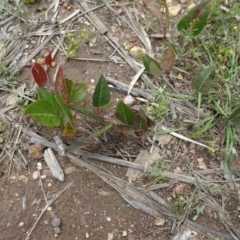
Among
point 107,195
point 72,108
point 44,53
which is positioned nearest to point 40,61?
point 44,53

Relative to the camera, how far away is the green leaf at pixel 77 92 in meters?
1.81

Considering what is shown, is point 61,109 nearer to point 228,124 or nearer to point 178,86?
point 178,86

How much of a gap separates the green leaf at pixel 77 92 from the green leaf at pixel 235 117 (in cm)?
67

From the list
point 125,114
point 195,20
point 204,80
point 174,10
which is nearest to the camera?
point 125,114

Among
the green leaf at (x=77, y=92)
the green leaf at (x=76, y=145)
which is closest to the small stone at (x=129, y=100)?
the green leaf at (x=77, y=92)

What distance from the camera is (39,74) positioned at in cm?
183

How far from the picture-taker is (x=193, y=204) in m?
1.76

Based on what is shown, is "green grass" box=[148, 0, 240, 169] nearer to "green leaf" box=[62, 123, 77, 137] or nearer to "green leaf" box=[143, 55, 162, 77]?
"green leaf" box=[143, 55, 162, 77]

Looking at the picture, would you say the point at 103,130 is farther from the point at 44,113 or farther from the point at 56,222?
the point at 56,222

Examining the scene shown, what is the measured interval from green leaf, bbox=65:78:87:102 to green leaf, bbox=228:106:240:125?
2.21 feet

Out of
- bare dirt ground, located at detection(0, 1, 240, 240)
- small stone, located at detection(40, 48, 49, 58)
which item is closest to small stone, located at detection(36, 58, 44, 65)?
small stone, located at detection(40, 48, 49, 58)

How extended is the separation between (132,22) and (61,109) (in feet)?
2.37

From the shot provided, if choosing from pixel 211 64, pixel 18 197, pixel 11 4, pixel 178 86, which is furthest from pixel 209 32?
pixel 18 197

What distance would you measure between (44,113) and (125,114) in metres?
0.34
